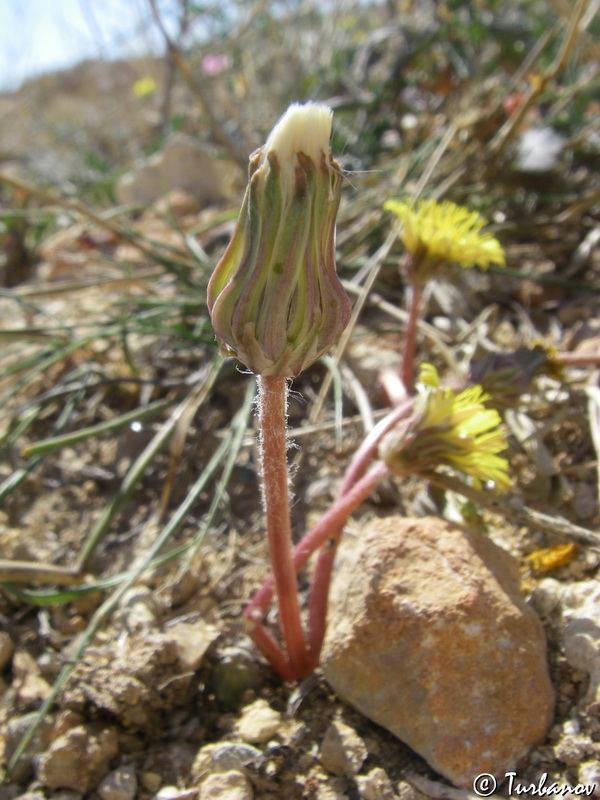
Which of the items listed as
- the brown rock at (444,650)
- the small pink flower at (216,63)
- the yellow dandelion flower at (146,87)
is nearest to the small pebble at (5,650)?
the brown rock at (444,650)

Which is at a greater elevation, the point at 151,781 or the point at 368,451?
the point at 368,451

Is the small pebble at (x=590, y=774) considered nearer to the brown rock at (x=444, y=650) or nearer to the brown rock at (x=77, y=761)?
the brown rock at (x=444, y=650)

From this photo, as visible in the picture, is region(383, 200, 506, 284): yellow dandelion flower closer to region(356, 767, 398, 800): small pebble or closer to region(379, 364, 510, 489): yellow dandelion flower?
region(379, 364, 510, 489): yellow dandelion flower

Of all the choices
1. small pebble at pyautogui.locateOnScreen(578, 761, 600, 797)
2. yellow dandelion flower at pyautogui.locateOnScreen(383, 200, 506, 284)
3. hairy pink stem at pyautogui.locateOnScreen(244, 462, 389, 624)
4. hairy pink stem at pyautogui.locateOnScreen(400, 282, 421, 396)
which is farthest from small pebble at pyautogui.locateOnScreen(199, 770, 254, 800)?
yellow dandelion flower at pyautogui.locateOnScreen(383, 200, 506, 284)

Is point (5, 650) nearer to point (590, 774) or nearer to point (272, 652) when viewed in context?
point (272, 652)

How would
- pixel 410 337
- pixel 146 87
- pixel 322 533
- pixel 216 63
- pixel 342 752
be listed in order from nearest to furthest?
1. pixel 342 752
2. pixel 322 533
3. pixel 410 337
4. pixel 216 63
5. pixel 146 87

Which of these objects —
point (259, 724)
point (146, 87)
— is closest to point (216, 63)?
point (146, 87)

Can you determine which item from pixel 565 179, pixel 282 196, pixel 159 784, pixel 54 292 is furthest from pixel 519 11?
pixel 159 784
